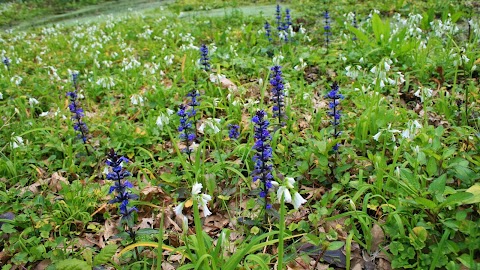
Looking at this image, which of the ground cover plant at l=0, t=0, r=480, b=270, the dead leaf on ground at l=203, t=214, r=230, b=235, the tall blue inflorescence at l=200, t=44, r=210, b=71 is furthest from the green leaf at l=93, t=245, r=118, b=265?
the tall blue inflorescence at l=200, t=44, r=210, b=71

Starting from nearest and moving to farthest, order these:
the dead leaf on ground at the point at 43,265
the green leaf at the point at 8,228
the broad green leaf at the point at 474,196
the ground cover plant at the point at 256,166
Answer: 1. the broad green leaf at the point at 474,196
2. the ground cover plant at the point at 256,166
3. the dead leaf on ground at the point at 43,265
4. the green leaf at the point at 8,228

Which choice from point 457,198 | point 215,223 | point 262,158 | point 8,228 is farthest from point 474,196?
point 8,228

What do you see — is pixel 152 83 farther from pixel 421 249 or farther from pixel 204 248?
pixel 421 249

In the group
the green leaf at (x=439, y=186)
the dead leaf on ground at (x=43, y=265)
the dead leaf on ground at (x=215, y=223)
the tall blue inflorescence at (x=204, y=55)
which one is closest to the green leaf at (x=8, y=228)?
the dead leaf on ground at (x=43, y=265)

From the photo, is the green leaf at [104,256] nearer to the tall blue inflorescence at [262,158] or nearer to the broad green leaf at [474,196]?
the tall blue inflorescence at [262,158]

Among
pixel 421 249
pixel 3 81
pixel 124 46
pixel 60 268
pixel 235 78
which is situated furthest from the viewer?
pixel 124 46

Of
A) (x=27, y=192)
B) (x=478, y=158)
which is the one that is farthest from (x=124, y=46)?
(x=478, y=158)

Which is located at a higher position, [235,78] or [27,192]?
[235,78]

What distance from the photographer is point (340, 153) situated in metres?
3.10

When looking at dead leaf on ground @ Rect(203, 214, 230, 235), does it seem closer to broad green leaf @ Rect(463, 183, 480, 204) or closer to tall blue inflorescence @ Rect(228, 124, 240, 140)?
tall blue inflorescence @ Rect(228, 124, 240, 140)

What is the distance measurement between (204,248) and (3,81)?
5.22 meters

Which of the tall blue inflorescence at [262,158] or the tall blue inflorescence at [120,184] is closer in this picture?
the tall blue inflorescence at [120,184]

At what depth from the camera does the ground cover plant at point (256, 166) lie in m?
2.19

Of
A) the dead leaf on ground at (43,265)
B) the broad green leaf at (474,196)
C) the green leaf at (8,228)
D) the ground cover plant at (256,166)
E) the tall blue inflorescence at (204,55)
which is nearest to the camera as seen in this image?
the broad green leaf at (474,196)
